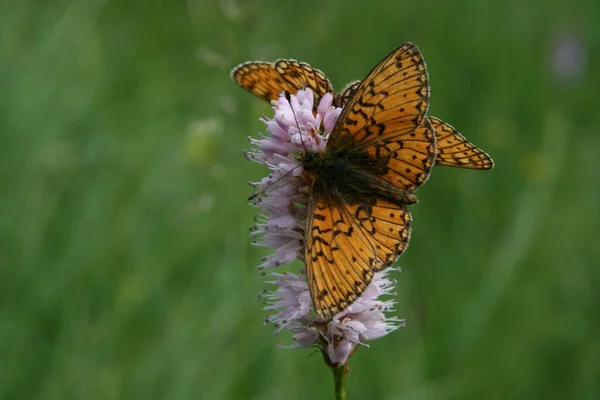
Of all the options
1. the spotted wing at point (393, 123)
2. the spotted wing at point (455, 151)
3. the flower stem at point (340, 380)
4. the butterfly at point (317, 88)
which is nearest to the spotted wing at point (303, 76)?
the butterfly at point (317, 88)

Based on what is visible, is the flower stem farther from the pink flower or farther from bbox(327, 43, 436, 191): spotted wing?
bbox(327, 43, 436, 191): spotted wing

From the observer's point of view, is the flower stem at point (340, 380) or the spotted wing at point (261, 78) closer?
the flower stem at point (340, 380)

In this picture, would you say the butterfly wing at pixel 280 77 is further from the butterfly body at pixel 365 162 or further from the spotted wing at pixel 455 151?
the spotted wing at pixel 455 151

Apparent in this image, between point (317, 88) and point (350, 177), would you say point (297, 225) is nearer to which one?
point (350, 177)

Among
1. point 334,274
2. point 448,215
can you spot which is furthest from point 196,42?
point 334,274

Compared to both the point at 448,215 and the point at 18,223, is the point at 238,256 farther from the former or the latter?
the point at 448,215

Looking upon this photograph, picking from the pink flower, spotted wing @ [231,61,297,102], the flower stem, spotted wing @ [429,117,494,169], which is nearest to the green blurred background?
spotted wing @ [231,61,297,102]

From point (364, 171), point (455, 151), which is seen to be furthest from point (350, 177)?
point (455, 151)
